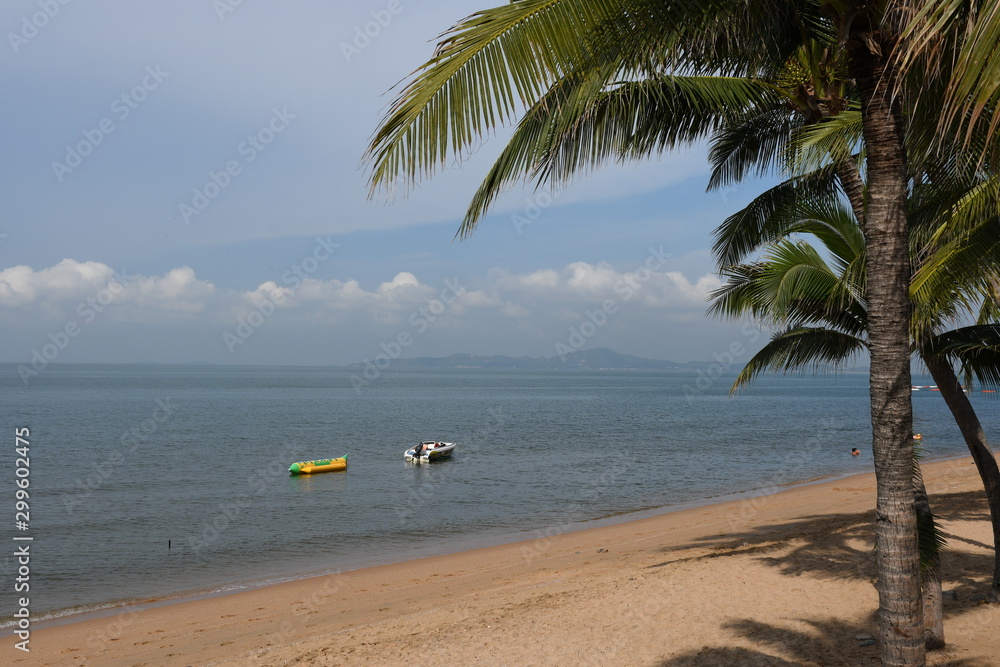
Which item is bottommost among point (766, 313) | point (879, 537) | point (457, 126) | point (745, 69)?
point (879, 537)

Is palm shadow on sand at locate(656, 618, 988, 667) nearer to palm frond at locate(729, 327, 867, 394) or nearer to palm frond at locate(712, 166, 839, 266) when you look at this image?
palm frond at locate(729, 327, 867, 394)

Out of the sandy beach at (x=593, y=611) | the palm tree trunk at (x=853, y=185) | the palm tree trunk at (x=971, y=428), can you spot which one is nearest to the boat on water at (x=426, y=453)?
the sandy beach at (x=593, y=611)

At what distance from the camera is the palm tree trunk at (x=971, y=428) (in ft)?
22.5

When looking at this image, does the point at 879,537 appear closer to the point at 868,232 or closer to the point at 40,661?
the point at 868,232

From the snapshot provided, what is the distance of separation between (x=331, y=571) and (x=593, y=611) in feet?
29.7

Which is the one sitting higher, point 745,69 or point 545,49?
point 745,69

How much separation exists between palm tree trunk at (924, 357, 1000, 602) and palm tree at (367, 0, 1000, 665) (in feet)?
11.9

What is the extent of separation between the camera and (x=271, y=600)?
13.5 meters

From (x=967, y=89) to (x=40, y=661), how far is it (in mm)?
12554

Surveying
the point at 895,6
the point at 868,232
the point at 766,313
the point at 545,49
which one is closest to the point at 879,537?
the point at 868,232

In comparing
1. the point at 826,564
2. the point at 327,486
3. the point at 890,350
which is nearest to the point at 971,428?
the point at 826,564

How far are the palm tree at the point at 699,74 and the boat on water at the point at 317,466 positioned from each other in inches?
1157

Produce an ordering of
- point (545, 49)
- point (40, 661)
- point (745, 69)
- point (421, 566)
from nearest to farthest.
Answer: point (545, 49) → point (745, 69) → point (40, 661) → point (421, 566)

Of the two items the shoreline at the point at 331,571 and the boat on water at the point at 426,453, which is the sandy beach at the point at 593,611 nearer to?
the shoreline at the point at 331,571
